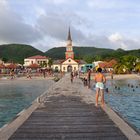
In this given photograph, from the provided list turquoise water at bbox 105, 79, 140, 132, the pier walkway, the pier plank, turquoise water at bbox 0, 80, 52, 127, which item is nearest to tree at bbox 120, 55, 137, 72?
turquoise water at bbox 0, 80, 52, 127

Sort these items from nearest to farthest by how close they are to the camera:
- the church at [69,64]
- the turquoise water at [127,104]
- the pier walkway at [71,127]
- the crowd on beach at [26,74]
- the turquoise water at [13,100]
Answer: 1. the pier walkway at [71,127]
2. the turquoise water at [127,104]
3. the turquoise water at [13,100]
4. the crowd on beach at [26,74]
5. the church at [69,64]

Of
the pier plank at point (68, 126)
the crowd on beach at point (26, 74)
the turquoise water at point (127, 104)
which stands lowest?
the turquoise water at point (127, 104)

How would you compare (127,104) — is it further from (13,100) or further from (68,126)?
(68,126)

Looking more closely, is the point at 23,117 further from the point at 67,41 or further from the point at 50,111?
the point at 67,41

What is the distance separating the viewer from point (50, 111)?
1510 centimetres

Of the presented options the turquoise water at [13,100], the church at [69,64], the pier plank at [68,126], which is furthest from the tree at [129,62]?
the pier plank at [68,126]

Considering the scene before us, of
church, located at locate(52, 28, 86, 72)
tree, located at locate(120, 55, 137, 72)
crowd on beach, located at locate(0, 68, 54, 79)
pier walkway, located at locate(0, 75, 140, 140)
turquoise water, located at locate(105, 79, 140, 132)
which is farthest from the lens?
church, located at locate(52, 28, 86, 72)

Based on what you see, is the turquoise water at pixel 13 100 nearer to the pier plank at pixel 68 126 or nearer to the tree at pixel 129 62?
the pier plank at pixel 68 126

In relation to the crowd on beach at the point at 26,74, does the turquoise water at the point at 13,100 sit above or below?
below

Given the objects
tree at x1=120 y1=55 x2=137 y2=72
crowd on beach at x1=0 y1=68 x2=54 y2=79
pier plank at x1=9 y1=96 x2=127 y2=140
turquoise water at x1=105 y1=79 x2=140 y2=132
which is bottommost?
turquoise water at x1=105 y1=79 x2=140 y2=132

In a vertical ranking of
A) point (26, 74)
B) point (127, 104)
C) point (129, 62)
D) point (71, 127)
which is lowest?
point (127, 104)

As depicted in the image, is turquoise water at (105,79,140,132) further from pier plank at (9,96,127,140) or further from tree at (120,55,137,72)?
tree at (120,55,137,72)

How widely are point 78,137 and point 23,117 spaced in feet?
13.9

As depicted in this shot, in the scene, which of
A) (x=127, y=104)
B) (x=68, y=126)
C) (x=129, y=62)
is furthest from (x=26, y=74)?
(x=68, y=126)
